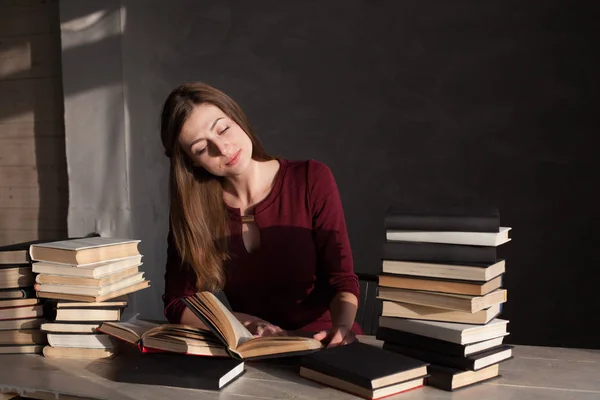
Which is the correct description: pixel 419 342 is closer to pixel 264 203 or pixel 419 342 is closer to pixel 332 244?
pixel 332 244

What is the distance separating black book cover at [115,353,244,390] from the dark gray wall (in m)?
2.25

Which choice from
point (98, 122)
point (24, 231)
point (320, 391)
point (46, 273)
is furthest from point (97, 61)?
point (320, 391)

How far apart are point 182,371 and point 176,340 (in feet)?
0.35

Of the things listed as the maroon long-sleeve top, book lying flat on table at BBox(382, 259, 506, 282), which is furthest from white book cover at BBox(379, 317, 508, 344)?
the maroon long-sleeve top

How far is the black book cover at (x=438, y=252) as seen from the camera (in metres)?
1.36

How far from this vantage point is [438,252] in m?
1.39

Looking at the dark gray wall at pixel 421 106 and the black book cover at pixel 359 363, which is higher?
the dark gray wall at pixel 421 106

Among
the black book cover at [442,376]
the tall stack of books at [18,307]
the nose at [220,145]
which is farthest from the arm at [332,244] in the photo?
the tall stack of books at [18,307]

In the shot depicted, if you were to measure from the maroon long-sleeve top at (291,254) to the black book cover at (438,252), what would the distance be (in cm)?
61

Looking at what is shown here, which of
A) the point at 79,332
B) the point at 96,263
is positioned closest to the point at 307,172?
the point at 96,263

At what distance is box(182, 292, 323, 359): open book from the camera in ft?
4.64

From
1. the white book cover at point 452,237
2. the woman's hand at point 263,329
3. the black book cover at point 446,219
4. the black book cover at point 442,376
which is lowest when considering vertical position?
the black book cover at point 442,376

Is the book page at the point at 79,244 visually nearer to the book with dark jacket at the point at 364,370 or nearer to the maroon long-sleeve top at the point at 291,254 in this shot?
the maroon long-sleeve top at the point at 291,254

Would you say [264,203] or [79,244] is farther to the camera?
Answer: [264,203]
